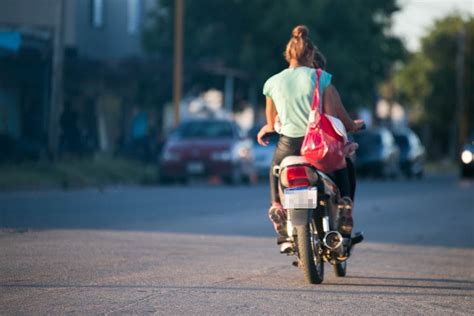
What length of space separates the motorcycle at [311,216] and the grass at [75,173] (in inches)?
543

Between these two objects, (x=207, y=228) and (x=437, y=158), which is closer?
(x=207, y=228)

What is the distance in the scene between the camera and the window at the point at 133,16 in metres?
39.7

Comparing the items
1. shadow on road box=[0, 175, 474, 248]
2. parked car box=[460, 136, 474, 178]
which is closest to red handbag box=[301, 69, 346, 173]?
shadow on road box=[0, 175, 474, 248]

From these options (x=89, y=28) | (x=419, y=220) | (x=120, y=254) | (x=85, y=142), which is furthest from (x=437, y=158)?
(x=120, y=254)

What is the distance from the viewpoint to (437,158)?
71.3 metres

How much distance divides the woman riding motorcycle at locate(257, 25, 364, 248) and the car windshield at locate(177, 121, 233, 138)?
61.0 ft

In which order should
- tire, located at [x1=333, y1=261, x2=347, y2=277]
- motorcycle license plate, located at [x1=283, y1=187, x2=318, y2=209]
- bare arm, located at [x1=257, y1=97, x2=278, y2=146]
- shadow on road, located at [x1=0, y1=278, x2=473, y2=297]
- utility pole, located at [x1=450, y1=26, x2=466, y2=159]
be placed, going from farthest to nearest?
utility pole, located at [x1=450, y1=26, x2=466, y2=159]
tire, located at [x1=333, y1=261, x2=347, y2=277]
bare arm, located at [x1=257, y1=97, x2=278, y2=146]
motorcycle license plate, located at [x1=283, y1=187, x2=318, y2=209]
shadow on road, located at [x1=0, y1=278, x2=473, y2=297]

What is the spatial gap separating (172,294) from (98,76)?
2576 cm

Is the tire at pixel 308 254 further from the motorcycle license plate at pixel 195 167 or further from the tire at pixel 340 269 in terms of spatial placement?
the motorcycle license plate at pixel 195 167

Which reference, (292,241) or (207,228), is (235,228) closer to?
(207,228)

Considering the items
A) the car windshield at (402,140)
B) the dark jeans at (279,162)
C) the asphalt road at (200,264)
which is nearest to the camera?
the asphalt road at (200,264)

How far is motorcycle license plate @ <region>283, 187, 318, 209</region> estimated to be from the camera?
8781 millimetres

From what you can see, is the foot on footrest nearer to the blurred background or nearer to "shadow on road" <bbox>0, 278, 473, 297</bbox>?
"shadow on road" <bbox>0, 278, 473, 297</bbox>

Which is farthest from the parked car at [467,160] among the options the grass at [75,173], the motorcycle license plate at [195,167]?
the motorcycle license plate at [195,167]
